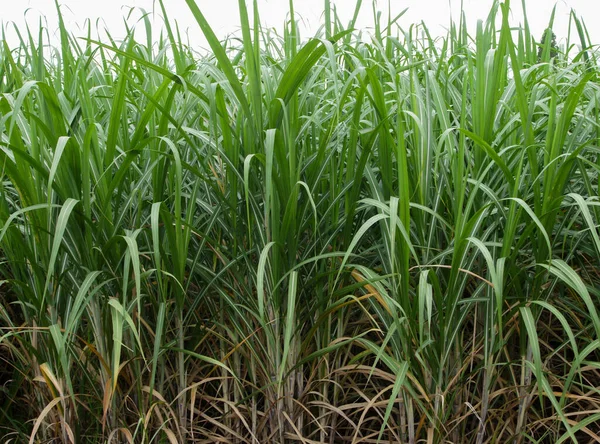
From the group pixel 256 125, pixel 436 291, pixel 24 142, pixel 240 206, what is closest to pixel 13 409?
pixel 24 142

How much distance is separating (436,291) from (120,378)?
70 centimetres

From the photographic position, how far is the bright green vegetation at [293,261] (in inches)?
49.0

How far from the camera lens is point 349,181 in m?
1.38

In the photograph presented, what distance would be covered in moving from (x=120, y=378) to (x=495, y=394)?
781 mm

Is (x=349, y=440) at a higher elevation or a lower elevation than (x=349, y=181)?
lower

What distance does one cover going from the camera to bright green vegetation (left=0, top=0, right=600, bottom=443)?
125 centimetres

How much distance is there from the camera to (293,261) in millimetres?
1335

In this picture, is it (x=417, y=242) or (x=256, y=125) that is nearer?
(x=256, y=125)

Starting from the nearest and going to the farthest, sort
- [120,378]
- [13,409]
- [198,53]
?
[120,378] → [13,409] → [198,53]

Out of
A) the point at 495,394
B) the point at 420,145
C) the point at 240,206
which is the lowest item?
the point at 495,394

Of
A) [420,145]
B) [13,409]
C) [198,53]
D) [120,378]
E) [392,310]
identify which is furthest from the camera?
[198,53]

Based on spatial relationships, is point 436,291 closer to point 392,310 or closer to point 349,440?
point 392,310

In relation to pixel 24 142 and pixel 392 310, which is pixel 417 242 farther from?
pixel 24 142

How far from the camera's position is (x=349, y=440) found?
151 cm
